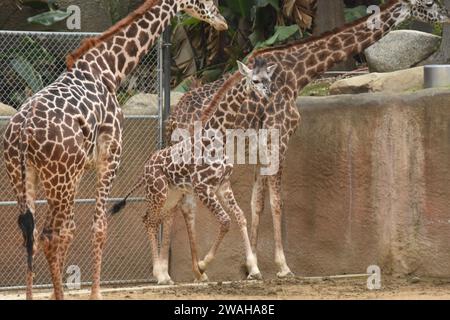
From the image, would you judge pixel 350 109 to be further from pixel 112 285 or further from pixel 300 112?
pixel 112 285

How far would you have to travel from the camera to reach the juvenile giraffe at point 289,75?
12805 millimetres

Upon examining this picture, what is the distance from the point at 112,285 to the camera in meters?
13.5

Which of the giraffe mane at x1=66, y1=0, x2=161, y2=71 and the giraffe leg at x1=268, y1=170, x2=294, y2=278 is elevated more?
the giraffe mane at x1=66, y1=0, x2=161, y2=71

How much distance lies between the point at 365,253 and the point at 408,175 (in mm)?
1078

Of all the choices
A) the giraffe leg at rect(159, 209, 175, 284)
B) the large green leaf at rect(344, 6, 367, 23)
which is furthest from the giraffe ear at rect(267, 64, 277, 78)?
the large green leaf at rect(344, 6, 367, 23)

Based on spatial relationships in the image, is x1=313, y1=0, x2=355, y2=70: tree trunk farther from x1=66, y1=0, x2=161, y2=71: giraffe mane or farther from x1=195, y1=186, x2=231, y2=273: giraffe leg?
x1=66, y1=0, x2=161, y2=71: giraffe mane

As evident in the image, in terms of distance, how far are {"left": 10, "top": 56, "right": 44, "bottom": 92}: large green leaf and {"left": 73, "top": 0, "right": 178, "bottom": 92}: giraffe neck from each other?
11.7 ft

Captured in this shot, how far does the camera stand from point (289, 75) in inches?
514

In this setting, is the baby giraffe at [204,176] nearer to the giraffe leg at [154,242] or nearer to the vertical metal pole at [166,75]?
the giraffe leg at [154,242]

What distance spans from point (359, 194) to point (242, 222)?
1.31 metres

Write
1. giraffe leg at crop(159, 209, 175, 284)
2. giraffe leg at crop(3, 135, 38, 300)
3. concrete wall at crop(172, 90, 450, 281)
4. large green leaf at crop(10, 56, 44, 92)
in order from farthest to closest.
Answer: large green leaf at crop(10, 56, 44, 92) < giraffe leg at crop(159, 209, 175, 284) < concrete wall at crop(172, 90, 450, 281) < giraffe leg at crop(3, 135, 38, 300)

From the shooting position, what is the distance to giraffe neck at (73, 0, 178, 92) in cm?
1065

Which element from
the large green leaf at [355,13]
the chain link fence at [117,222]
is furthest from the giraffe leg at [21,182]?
the large green leaf at [355,13]

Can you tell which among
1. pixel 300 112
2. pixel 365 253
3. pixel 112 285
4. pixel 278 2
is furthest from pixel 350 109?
pixel 278 2
